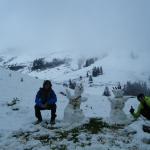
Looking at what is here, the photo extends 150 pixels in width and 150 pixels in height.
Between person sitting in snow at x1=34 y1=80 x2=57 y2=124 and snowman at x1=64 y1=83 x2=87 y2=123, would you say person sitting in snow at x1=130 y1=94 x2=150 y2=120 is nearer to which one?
snowman at x1=64 y1=83 x2=87 y2=123

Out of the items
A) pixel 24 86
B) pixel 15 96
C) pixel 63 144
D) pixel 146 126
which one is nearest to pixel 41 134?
pixel 63 144

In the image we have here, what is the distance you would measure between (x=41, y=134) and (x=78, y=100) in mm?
3265

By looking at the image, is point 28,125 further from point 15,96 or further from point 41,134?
point 15,96

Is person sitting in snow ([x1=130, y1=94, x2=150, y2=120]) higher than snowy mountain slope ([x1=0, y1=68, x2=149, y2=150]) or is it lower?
higher

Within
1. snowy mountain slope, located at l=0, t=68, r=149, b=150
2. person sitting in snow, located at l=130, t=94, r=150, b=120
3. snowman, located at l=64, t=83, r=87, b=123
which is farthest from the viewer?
snowman, located at l=64, t=83, r=87, b=123

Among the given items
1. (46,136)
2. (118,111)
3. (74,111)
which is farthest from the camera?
(118,111)

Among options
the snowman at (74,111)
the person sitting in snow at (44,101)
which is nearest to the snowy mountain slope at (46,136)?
the snowman at (74,111)

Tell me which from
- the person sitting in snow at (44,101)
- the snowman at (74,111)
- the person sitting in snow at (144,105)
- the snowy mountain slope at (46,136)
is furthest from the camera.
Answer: the person sitting in snow at (44,101)

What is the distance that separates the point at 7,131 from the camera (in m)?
15.4

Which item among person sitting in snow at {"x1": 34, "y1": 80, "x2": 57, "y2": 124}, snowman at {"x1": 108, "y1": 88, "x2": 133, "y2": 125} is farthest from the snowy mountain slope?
snowman at {"x1": 108, "y1": 88, "x2": 133, "y2": 125}

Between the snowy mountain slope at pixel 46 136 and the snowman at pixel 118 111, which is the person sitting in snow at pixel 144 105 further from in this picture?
the snowman at pixel 118 111

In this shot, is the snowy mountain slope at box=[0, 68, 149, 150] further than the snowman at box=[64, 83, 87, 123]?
Result: No

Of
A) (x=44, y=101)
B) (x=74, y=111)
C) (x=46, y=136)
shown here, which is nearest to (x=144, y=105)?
(x=74, y=111)

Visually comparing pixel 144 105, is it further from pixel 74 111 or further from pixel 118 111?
pixel 74 111
